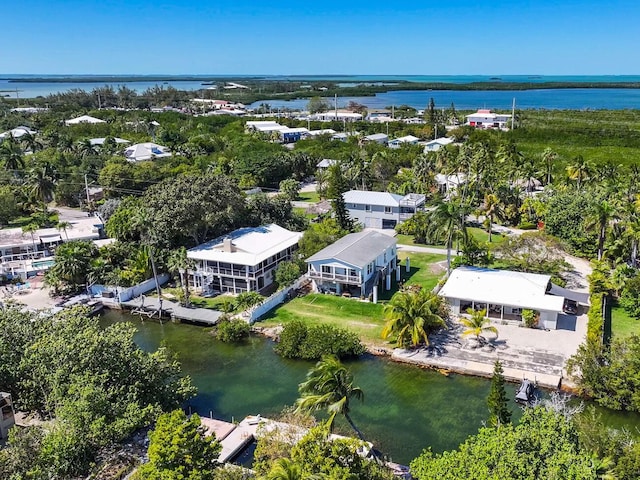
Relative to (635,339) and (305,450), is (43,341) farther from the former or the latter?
(635,339)

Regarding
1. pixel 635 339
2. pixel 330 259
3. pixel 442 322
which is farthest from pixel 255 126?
pixel 635 339

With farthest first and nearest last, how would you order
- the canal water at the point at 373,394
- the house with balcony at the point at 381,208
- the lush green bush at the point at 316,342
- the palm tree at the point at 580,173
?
the palm tree at the point at 580,173, the house with balcony at the point at 381,208, the lush green bush at the point at 316,342, the canal water at the point at 373,394

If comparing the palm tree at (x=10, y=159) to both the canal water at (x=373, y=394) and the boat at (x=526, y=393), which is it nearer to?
the canal water at (x=373, y=394)

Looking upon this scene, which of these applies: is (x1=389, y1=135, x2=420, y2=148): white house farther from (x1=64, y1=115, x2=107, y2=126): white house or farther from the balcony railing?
(x1=64, y1=115, x2=107, y2=126): white house

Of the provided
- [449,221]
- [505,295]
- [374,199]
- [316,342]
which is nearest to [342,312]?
[316,342]

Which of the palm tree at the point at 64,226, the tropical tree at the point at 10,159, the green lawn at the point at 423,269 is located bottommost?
the green lawn at the point at 423,269

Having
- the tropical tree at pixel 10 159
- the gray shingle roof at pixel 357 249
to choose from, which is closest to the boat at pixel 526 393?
the gray shingle roof at pixel 357 249

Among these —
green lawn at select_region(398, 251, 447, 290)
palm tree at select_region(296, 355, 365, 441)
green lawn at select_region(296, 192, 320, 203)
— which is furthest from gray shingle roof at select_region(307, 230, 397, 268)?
green lawn at select_region(296, 192, 320, 203)
